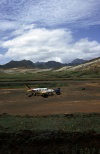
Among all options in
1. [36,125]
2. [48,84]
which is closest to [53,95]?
[48,84]

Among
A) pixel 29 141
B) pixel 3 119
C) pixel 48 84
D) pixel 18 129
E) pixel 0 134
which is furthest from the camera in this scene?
pixel 48 84

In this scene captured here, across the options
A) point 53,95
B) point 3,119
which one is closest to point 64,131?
point 3,119

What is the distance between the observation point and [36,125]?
1878 cm

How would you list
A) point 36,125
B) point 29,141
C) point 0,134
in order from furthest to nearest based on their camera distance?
point 36,125
point 0,134
point 29,141

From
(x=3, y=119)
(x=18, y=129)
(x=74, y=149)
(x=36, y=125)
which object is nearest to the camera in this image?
(x=74, y=149)

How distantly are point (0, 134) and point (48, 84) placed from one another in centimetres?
4363

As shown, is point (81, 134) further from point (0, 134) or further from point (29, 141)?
point (0, 134)

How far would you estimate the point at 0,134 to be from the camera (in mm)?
16047

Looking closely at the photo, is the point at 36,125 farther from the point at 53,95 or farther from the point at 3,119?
the point at 53,95

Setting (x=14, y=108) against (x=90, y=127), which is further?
(x=14, y=108)

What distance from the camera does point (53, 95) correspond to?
41219 mm

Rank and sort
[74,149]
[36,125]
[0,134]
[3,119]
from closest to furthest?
[74,149] → [0,134] → [36,125] → [3,119]

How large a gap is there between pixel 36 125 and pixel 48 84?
4082cm

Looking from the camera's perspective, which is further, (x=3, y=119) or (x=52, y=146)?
(x=3, y=119)
